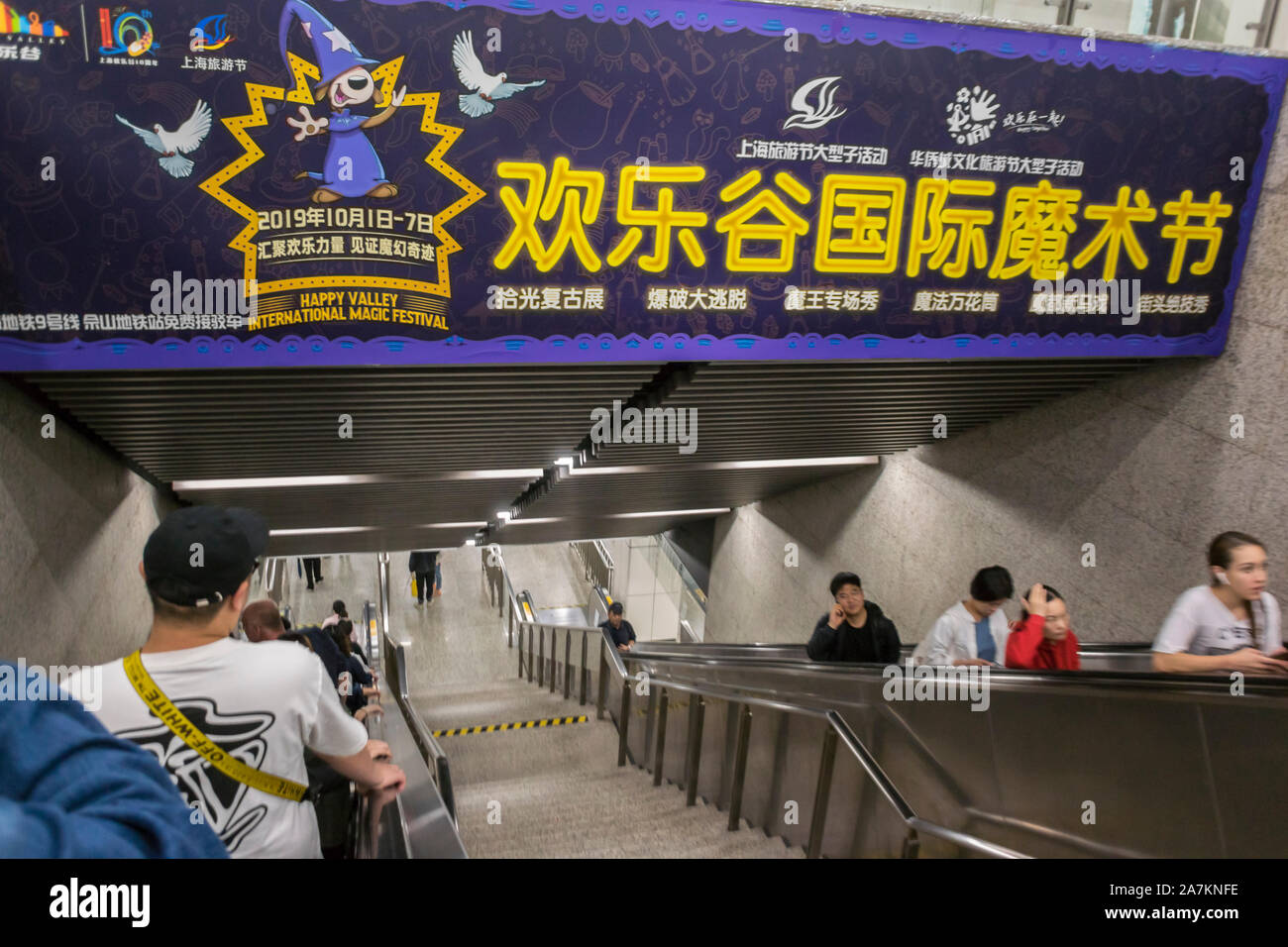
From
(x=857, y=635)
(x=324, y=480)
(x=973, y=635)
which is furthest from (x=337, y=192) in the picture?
(x=324, y=480)

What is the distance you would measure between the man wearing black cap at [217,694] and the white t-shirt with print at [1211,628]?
3.07 metres

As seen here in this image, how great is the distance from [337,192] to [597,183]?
116cm

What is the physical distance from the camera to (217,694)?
1.33 metres

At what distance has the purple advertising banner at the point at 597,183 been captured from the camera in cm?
307

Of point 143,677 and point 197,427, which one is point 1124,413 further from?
point 197,427

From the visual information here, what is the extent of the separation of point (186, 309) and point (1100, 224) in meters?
4.64

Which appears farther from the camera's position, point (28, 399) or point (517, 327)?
point (28, 399)

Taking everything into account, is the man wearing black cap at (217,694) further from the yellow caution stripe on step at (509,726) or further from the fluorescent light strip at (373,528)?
the fluorescent light strip at (373,528)

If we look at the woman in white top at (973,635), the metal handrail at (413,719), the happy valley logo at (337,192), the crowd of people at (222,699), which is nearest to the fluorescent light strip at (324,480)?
the metal handrail at (413,719)

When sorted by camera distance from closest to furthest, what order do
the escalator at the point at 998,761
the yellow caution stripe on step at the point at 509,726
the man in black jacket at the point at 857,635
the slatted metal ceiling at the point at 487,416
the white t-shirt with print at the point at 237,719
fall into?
the white t-shirt with print at the point at 237,719 < the escalator at the point at 998,761 < the man in black jacket at the point at 857,635 < the slatted metal ceiling at the point at 487,416 < the yellow caution stripe on step at the point at 509,726
